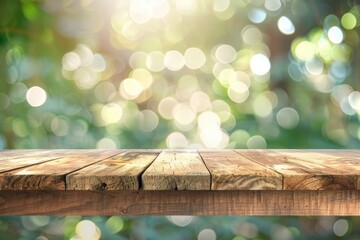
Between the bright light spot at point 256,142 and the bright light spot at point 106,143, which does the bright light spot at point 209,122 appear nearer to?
the bright light spot at point 256,142

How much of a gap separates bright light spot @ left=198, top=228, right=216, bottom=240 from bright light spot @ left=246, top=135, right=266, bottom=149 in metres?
0.36

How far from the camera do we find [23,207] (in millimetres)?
862

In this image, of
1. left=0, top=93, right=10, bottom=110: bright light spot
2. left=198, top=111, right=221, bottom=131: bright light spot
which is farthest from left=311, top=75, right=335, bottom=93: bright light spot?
left=0, top=93, right=10, bottom=110: bright light spot

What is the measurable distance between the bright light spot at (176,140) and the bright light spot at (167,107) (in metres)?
0.07

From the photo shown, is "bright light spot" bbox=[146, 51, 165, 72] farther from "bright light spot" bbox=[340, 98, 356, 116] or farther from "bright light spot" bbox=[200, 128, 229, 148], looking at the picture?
"bright light spot" bbox=[340, 98, 356, 116]

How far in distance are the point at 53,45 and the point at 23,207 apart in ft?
3.80

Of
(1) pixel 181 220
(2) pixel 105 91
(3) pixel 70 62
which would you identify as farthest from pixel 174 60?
(1) pixel 181 220

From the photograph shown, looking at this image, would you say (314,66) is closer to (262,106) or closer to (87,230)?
(262,106)

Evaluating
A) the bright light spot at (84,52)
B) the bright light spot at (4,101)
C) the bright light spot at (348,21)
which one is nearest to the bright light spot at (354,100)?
the bright light spot at (348,21)

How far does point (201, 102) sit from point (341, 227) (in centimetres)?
73

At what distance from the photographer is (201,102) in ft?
6.24

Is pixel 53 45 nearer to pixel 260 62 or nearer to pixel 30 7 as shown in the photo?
pixel 30 7

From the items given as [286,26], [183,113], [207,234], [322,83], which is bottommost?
[207,234]

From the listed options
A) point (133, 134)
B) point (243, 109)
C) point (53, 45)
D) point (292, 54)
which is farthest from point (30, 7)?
point (292, 54)
